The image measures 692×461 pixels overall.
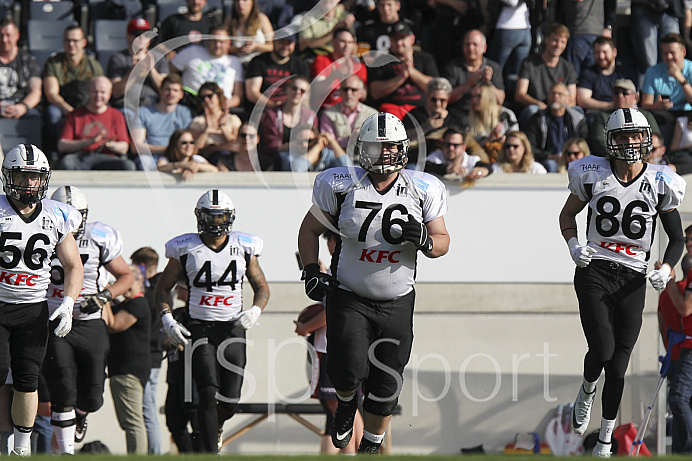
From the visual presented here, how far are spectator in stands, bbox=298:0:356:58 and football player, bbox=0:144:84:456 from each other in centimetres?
504

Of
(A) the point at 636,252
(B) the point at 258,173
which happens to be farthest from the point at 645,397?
(B) the point at 258,173

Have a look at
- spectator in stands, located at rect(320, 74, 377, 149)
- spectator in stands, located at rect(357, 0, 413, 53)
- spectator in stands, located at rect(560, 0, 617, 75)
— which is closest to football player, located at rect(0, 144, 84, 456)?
A: spectator in stands, located at rect(320, 74, 377, 149)

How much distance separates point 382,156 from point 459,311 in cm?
426

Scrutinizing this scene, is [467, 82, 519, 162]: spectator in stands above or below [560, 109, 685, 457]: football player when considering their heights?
above

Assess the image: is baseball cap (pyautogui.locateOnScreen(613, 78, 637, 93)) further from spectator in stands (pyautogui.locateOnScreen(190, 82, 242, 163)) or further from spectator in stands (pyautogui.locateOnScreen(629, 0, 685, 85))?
spectator in stands (pyautogui.locateOnScreen(190, 82, 242, 163))

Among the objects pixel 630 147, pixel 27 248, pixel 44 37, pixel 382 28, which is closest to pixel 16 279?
pixel 27 248

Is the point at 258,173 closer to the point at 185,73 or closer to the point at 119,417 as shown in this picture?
the point at 185,73

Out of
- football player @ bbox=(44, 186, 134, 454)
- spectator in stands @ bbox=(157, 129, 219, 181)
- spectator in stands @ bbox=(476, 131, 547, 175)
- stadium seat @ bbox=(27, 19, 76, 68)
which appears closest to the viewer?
football player @ bbox=(44, 186, 134, 454)

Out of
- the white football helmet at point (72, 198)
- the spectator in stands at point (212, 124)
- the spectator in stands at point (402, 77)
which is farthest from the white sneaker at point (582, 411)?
the spectator in stands at point (212, 124)

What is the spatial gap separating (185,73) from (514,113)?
331 centimetres

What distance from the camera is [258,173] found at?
10.5 metres

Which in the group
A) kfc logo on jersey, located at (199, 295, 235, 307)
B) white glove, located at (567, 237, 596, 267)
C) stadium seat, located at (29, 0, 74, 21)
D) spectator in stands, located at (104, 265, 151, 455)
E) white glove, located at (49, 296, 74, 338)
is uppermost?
stadium seat, located at (29, 0, 74, 21)

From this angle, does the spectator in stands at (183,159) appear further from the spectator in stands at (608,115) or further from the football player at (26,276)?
the spectator in stands at (608,115)

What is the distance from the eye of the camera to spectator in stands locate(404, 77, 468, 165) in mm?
10734
